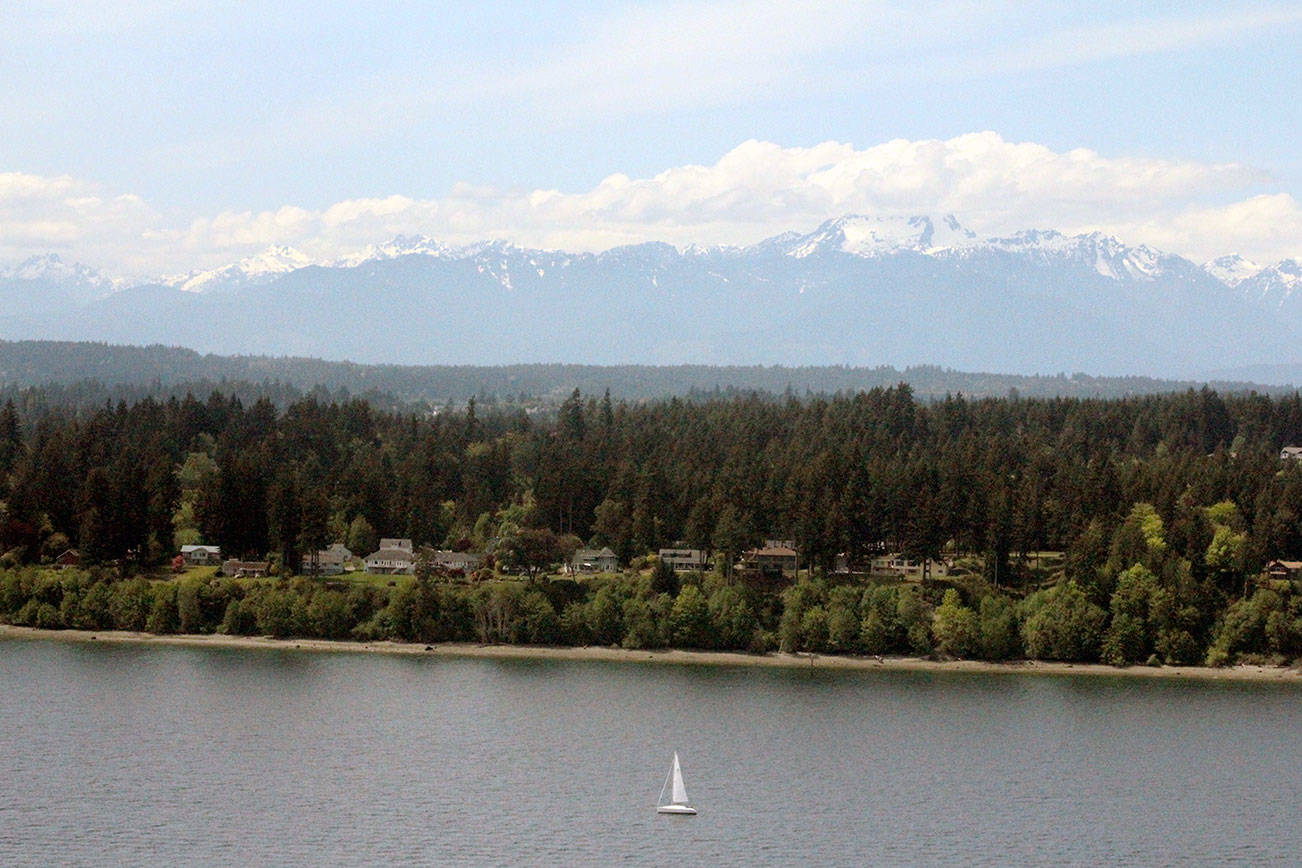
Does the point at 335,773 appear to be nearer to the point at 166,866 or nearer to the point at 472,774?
the point at 472,774

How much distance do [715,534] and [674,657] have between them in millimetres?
9651

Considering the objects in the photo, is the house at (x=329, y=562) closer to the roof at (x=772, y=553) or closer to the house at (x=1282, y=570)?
the roof at (x=772, y=553)

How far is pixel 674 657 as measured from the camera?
76750 millimetres

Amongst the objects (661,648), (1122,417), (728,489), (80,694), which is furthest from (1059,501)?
(80,694)

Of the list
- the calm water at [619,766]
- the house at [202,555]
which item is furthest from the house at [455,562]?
the calm water at [619,766]

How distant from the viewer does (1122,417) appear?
12275 centimetres

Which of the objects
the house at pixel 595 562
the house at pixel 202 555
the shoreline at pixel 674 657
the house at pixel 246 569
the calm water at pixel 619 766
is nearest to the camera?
the calm water at pixel 619 766

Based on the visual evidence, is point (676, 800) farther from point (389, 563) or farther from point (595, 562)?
point (389, 563)

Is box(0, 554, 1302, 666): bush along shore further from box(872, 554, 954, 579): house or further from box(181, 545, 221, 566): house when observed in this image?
box(181, 545, 221, 566): house

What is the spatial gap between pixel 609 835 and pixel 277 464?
6733 cm

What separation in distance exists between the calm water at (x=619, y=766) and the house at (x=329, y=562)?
17.4 m

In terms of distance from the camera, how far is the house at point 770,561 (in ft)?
283

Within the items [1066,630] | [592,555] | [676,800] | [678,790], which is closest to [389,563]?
[592,555]

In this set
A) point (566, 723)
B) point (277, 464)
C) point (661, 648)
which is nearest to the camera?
point (566, 723)
